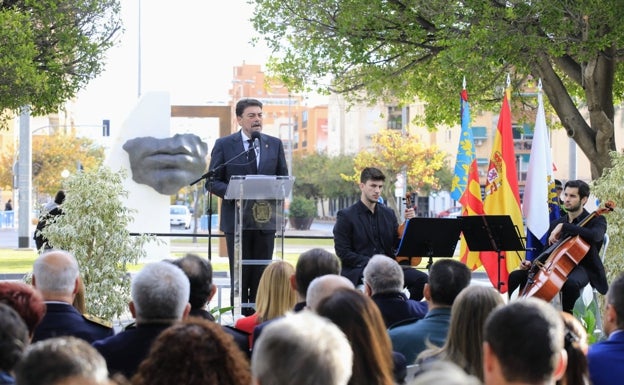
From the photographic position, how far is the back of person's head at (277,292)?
632 cm

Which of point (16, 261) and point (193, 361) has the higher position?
point (193, 361)

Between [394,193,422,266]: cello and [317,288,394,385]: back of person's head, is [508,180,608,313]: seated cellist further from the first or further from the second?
[317,288,394,385]: back of person's head

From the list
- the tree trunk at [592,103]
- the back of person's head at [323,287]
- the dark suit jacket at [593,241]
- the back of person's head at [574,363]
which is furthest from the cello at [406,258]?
the back of person's head at [574,363]

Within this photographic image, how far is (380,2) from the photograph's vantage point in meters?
15.1

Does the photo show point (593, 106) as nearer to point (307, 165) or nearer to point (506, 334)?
point (506, 334)

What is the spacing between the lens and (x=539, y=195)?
11.8 metres

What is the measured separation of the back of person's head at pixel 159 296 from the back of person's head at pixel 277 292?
1.54 metres

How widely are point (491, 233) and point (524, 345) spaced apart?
6.42m

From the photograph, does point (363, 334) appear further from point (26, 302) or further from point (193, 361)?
point (26, 302)

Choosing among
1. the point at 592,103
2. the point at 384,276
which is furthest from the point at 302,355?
the point at 592,103

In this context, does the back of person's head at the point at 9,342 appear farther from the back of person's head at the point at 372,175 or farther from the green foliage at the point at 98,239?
the green foliage at the point at 98,239

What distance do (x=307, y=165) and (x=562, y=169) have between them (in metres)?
24.0

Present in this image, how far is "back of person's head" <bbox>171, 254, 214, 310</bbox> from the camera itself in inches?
229

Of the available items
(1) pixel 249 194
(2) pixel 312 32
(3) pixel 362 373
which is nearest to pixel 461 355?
(3) pixel 362 373
